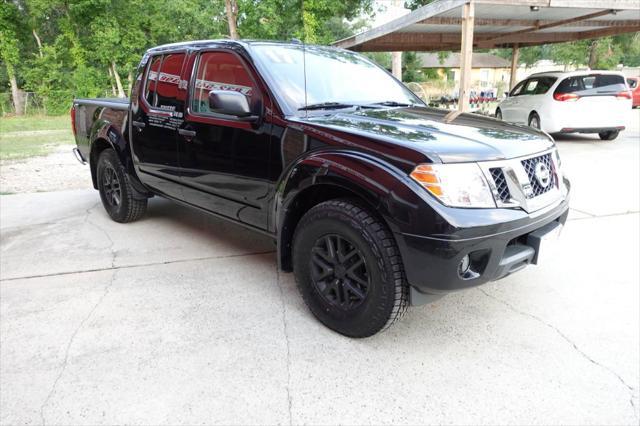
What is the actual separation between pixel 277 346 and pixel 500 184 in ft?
5.17

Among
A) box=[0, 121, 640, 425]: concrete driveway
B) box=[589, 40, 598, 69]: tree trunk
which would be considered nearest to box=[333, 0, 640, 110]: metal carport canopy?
box=[0, 121, 640, 425]: concrete driveway

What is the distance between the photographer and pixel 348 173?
2.44 m

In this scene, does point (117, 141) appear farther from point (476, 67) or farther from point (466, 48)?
point (476, 67)

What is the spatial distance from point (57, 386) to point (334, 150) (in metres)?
1.95

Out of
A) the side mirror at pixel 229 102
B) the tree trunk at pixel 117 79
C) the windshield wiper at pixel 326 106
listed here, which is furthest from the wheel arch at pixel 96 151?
the tree trunk at pixel 117 79

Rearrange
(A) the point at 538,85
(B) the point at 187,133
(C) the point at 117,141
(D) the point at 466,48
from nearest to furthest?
(B) the point at 187,133
(C) the point at 117,141
(D) the point at 466,48
(A) the point at 538,85

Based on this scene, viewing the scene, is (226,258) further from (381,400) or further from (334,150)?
(381,400)

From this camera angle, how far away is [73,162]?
9.72 m

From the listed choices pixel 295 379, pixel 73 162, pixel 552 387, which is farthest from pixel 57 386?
pixel 73 162

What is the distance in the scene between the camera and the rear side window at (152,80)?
4.14 meters

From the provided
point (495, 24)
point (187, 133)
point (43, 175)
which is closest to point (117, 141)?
point (187, 133)

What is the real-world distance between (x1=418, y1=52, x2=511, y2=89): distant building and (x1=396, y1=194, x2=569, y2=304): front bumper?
42326mm

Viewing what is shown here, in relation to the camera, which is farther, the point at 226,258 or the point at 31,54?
the point at 31,54

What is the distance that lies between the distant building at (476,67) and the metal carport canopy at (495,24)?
88.6ft
